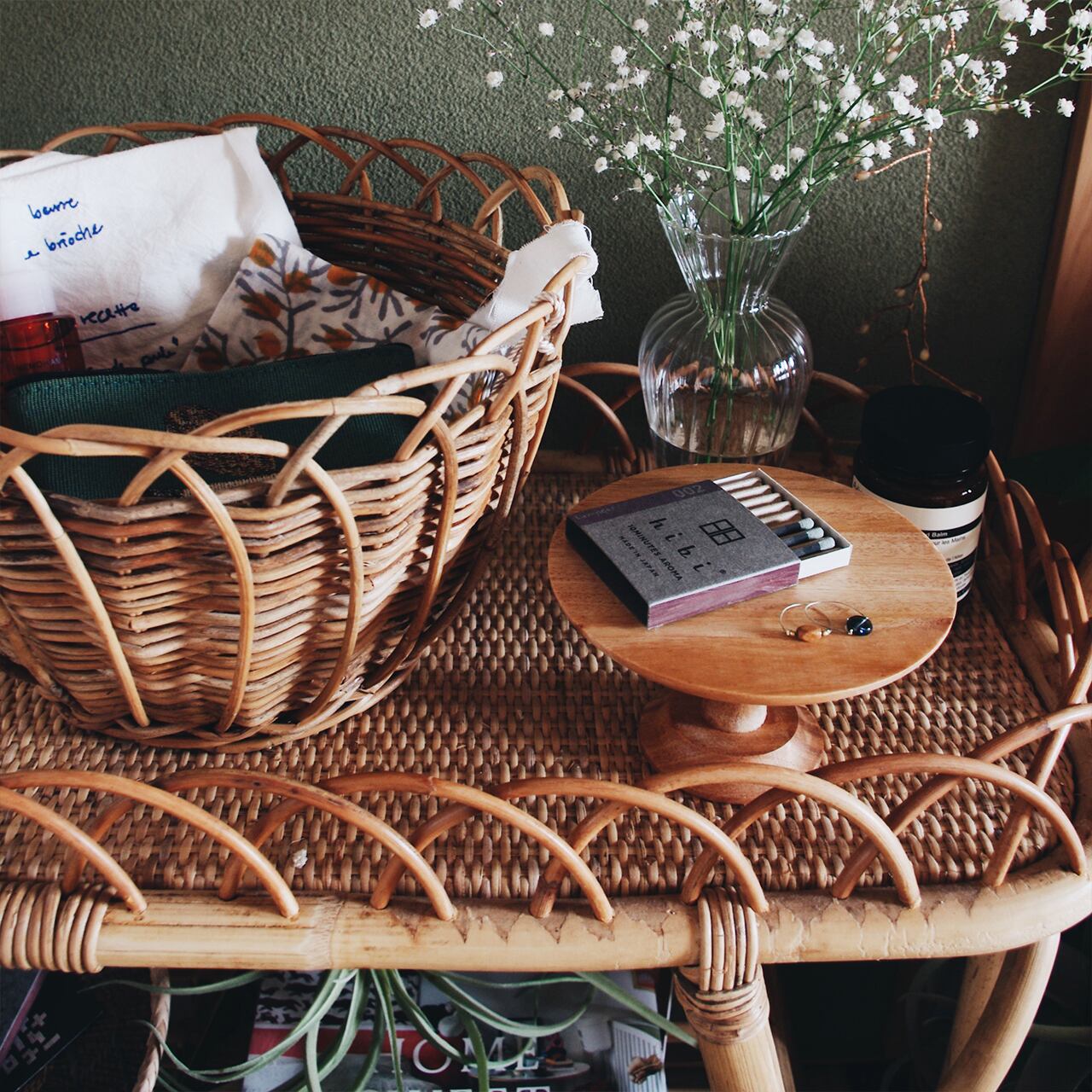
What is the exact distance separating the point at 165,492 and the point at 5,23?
1.74 feet

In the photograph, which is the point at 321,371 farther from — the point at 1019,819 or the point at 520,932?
the point at 1019,819

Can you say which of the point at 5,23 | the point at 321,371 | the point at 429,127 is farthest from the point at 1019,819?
the point at 5,23

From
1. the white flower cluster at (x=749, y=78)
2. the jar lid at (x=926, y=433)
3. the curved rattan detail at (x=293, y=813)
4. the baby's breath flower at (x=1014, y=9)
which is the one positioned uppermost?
the baby's breath flower at (x=1014, y=9)

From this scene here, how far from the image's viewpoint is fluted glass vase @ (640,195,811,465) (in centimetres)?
68

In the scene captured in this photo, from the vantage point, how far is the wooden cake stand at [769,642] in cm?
53

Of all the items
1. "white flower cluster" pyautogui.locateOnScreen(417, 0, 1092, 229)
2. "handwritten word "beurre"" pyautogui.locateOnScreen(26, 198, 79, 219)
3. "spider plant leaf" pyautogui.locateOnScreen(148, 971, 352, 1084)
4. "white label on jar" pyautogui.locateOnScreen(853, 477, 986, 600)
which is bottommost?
"spider plant leaf" pyautogui.locateOnScreen(148, 971, 352, 1084)

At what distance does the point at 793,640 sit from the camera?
21.7 inches

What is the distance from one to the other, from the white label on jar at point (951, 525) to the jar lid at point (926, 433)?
2 centimetres

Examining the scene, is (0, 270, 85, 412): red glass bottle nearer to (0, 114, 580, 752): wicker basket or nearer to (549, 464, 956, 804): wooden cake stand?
(0, 114, 580, 752): wicker basket

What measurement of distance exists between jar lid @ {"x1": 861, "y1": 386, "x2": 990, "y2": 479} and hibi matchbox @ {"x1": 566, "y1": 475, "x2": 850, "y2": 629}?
84mm

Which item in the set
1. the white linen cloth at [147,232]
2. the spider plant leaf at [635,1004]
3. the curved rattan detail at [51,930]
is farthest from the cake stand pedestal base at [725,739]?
the white linen cloth at [147,232]

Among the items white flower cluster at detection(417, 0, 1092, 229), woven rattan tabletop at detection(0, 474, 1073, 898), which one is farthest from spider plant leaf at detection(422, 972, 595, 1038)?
white flower cluster at detection(417, 0, 1092, 229)

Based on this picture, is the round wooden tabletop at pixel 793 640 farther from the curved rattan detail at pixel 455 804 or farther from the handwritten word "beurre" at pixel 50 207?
the handwritten word "beurre" at pixel 50 207

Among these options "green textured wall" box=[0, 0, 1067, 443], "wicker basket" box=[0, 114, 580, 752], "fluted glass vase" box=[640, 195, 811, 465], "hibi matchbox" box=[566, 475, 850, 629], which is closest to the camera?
"wicker basket" box=[0, 114, 580, 752]
